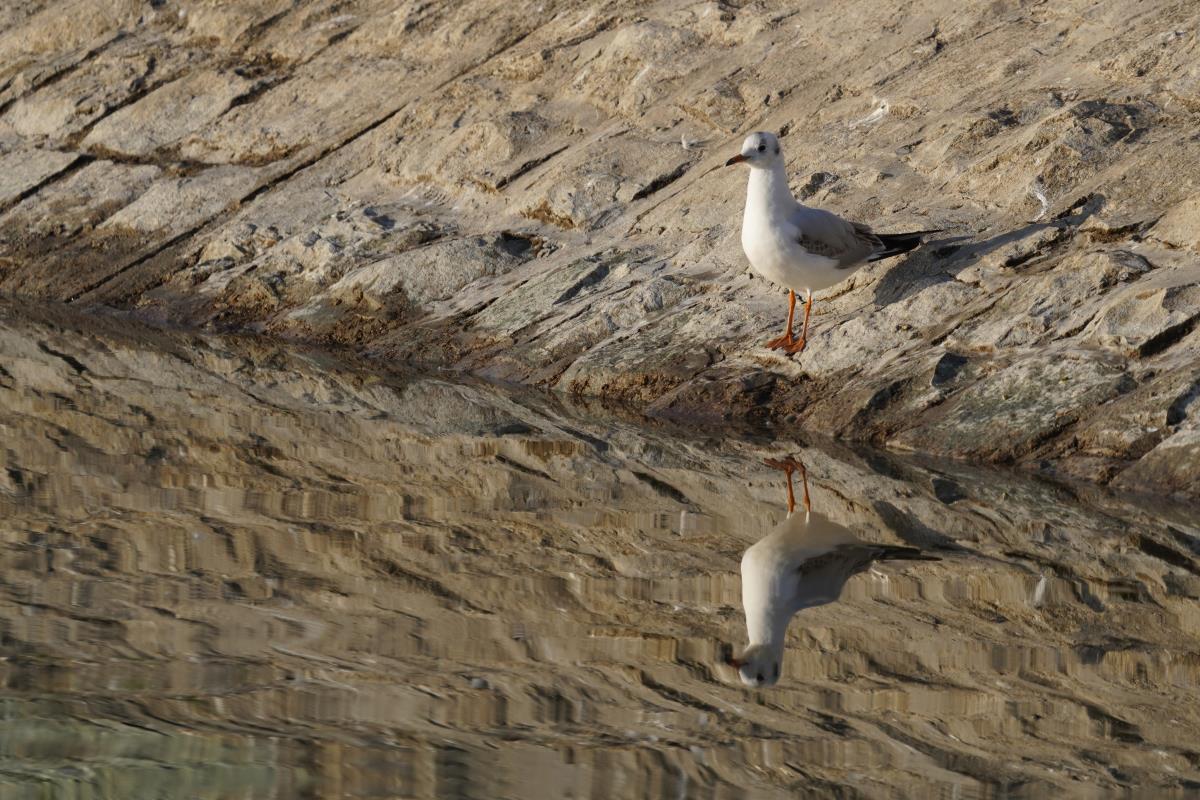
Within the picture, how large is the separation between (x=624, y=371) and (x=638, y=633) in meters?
4.93

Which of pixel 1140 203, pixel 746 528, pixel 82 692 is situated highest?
pixel 1140 203

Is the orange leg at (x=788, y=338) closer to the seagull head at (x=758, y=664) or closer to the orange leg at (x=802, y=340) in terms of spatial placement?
the orange leg at (x=802, y=340)

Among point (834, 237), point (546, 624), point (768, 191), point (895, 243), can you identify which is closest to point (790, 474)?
point (834, 237)

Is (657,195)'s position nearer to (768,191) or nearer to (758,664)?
(768,191)

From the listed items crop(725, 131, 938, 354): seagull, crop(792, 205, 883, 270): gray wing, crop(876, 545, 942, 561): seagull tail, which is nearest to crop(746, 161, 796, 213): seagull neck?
crop(725, 131, 938, 354): seagull

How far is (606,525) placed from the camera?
7754mm

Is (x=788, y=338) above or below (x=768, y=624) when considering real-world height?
above

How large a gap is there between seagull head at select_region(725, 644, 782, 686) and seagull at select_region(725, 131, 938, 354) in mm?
4539

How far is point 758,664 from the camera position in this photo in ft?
18.9

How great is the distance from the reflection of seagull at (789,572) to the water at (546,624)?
0.08 meters

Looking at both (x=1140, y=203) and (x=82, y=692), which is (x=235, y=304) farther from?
(x=82, y=692)

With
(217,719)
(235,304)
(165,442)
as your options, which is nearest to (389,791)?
(217,719)

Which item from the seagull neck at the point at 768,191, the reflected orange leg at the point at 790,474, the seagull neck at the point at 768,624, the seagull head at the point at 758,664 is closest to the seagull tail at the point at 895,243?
the seagull neck at the point at 768,191

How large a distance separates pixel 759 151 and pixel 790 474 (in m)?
2.22
